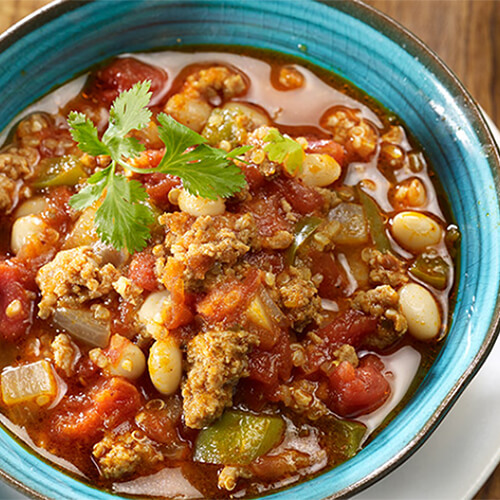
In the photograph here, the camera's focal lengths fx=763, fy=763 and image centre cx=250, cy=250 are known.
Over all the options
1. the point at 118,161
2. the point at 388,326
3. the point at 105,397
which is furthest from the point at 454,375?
the point at 118,161

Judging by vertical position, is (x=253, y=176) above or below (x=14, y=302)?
above

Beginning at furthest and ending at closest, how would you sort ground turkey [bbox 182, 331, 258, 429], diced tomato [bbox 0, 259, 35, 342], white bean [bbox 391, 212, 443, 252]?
white bean [bbox 391, 212, 443, 252] → diced tomato [bbox 0, 259, 35, 342] → ground turkey [bbox 182, 331, 258, 429]

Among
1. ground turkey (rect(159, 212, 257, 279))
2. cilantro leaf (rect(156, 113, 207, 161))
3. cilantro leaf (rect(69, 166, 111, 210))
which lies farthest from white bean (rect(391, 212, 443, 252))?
cilantro leaf (rect(69, 166, 111, 210))

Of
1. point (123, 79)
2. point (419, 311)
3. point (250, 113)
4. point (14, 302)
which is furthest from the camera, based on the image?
point (123, 79)

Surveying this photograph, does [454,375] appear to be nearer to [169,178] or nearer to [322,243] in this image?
[322,243]

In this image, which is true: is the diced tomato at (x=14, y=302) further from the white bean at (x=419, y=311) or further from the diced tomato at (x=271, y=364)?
the white bean at (x=419, y=311)

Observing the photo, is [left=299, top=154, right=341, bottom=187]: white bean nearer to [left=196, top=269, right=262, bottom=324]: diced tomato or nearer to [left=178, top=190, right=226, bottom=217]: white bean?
[left=178, top=190, right=226, bottom=217]: white bean

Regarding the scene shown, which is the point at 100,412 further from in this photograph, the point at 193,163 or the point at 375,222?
the point at 375,222

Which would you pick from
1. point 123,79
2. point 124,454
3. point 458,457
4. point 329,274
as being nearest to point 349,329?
point 329,274
